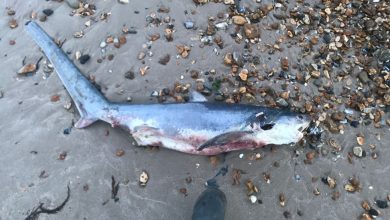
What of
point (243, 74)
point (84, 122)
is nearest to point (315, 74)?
point (243, 74)

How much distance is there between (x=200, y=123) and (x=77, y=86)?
124cm

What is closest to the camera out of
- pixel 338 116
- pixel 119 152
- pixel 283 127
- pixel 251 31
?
pixel 283 127

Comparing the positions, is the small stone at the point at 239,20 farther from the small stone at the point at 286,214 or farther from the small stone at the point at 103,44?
the small stone at the point at 286,214

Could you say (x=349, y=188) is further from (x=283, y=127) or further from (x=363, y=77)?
(x=363, y=77)

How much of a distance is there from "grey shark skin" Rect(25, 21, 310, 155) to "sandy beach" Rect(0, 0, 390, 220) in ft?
0.41

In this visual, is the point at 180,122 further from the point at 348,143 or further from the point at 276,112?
the point at 348,143

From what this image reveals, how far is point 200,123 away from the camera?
4035 mm

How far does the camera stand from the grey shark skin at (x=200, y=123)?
3980 millimetres

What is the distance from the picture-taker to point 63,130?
4.30 meters

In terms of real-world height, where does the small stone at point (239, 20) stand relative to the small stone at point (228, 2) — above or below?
below

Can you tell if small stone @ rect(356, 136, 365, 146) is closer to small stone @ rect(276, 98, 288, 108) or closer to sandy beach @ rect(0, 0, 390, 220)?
sandy beach @ rect(0, 0, 390, 220)

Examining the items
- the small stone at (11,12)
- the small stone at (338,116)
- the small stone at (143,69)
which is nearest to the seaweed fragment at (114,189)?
the small stone at (143,69)

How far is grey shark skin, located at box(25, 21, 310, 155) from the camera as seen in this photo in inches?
157

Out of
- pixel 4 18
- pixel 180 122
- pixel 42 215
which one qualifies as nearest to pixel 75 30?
pixel 4 18
